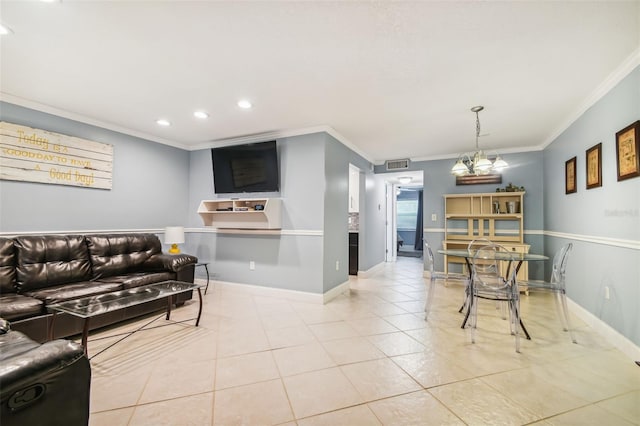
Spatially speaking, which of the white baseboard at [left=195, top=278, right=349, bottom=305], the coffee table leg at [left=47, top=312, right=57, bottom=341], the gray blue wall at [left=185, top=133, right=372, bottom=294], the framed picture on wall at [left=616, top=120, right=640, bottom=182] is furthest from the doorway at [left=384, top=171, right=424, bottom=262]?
the coffee table leg at [left=47, top=312, right=57, bottom=341]

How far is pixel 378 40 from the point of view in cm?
192

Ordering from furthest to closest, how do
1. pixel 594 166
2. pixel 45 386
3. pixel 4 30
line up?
1. pixel 594 166
2. pixel 4 30
3. pixel 45 386

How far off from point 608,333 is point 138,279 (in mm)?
4726

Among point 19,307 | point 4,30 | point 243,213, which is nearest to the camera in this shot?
point 4,30

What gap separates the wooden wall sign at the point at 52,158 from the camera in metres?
2.87

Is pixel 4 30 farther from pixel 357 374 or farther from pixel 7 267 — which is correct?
pixel 357 374

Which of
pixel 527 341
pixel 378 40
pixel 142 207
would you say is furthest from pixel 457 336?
pixel 142 207

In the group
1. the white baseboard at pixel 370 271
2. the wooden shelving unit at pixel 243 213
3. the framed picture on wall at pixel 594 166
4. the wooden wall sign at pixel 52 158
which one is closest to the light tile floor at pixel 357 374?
the wooden shelving unit at pixel 243 213

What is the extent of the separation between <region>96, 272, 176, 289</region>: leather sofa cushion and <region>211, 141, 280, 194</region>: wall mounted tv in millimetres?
1558

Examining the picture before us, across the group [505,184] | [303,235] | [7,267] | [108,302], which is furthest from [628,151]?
[7,267]

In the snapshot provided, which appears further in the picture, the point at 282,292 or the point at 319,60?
the point at 282,292

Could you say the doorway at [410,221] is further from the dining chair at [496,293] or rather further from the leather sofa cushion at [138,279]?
the leather sofa cushion at [138,279]

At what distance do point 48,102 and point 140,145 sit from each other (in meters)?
1.15

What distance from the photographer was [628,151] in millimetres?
2213
